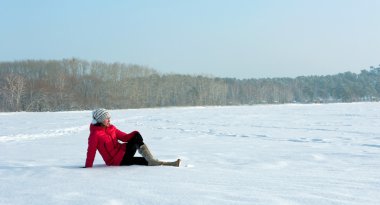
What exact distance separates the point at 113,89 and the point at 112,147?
65.8 m

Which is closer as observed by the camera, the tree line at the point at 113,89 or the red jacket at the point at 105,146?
the red jacket at the point at 105,146

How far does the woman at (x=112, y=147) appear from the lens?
15.3ft

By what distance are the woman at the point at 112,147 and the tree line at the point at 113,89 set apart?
163 ft

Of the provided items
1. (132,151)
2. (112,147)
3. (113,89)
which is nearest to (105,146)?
(112,147)

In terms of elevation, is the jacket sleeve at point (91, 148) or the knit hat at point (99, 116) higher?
the knit hat at point (99, 116)

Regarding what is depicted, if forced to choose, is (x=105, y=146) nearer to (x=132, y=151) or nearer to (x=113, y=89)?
(x=132, y=151)

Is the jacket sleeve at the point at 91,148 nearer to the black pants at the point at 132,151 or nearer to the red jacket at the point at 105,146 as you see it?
the red jacket at the point at 105,146

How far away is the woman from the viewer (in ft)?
15.3

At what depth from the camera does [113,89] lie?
69438mm

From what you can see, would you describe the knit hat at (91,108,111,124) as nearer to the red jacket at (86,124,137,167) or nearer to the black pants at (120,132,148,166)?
the red jacket at (86,124,137,167)

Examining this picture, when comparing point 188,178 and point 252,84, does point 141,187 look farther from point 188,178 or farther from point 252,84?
point 252,84

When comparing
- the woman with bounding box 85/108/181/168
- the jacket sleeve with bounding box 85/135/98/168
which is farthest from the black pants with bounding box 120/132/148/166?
the jacket sleeve with bounding box 85/135/98/168

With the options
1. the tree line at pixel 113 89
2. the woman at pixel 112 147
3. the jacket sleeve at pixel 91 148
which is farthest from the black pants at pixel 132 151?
the tree line at pixel 113 89

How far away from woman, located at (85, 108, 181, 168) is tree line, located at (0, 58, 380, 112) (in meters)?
49.6
